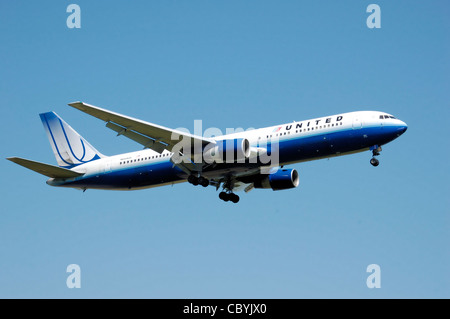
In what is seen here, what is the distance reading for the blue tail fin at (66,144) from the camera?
4950 cm

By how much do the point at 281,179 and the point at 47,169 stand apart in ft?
50.9

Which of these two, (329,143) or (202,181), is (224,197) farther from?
(329,143)

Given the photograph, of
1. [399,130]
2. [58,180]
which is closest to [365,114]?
[399,130]

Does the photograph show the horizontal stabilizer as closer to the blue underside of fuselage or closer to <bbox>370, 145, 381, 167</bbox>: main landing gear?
the blue underside of fuselage

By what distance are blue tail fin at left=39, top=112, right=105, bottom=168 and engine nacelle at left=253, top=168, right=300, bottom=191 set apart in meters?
11.7

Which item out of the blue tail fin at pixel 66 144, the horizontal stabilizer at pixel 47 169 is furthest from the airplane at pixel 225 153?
the blue tail fin at pixel 66 144

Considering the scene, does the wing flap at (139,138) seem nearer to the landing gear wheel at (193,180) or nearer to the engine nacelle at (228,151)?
the landing gear wheel at (193,180)

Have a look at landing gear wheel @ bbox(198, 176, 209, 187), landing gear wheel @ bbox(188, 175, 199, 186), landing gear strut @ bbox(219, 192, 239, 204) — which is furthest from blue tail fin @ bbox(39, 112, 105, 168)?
landing gear strut @ bbox(219, 192, 239, 204)

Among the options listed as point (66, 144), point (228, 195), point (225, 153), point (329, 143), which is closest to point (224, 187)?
point (228, 195)

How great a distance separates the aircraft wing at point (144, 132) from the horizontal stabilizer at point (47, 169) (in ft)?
22.8

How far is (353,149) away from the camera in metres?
41.9

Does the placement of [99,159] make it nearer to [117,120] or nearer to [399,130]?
[117,120]

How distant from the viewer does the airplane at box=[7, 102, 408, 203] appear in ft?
136

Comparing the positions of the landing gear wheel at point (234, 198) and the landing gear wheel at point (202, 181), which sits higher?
the landing gear wheel at point (202, 181)
